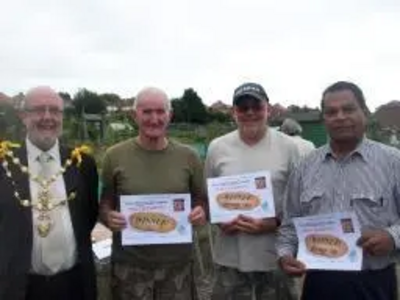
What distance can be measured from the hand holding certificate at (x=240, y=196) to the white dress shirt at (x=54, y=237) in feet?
3.35

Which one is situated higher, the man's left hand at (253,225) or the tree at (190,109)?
the tree at (190,109)

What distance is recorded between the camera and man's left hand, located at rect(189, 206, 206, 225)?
493cm

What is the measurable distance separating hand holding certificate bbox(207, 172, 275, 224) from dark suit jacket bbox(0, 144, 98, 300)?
87 cm

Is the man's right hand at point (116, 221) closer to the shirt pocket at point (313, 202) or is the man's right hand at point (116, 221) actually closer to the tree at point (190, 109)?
the shirt pocket at point (313, 202)

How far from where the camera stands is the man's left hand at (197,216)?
493cm

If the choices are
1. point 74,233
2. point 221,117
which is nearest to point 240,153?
point 74,233

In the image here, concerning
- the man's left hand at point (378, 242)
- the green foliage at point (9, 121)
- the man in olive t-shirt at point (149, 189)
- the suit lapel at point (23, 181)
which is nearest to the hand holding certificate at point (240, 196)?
the man in olive t-shirt at point (149, 189)

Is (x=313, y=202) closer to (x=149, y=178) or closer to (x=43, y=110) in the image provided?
(x=149, y=178)

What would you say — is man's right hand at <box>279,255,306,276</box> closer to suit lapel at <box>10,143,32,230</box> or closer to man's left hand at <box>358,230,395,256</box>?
man's left hand at <box>358,230,395,256</box>

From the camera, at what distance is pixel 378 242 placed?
3.98 metres

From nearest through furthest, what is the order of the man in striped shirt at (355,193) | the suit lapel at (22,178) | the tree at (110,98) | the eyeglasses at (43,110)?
the man in striped shirt at (355,193)
the suit lapel at (22,178)
the eyeglasses at (43,110)
the tree at (110,98)

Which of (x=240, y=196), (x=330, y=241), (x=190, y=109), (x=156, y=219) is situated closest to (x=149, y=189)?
(x=156, y=219)

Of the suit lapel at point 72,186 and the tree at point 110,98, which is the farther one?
the tree at point 110,98

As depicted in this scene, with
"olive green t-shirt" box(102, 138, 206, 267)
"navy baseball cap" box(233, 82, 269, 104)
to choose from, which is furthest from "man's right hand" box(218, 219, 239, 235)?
"navy baseball cap" box(233, 82, 269, 104)
